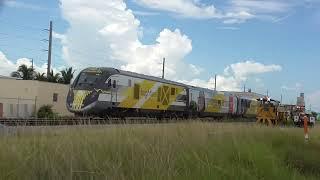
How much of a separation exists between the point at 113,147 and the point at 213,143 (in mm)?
3324

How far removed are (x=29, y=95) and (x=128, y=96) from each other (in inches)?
847

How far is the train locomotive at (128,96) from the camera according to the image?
3359 centimetres

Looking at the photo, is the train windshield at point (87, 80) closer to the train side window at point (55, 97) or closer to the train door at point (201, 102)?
the train door at point (201, 102)

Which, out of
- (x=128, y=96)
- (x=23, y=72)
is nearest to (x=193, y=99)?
(x=128, y=96)

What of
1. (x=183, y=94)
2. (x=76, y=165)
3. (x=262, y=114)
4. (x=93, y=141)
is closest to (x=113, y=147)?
(x=93, y=141)

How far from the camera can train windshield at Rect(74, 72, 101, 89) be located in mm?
33916

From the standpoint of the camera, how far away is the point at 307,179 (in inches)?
384

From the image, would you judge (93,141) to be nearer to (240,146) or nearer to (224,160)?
(224,160)

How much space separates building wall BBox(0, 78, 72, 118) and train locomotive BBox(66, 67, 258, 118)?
47.5 ft

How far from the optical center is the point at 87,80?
34.5m

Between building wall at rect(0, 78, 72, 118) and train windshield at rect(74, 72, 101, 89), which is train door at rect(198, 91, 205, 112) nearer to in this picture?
building wall at rect(0, 78, 72, 118)

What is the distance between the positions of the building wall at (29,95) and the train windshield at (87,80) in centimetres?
1692

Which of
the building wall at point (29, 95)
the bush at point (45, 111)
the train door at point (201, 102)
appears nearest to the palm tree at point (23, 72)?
the building wall at point (29, 95)

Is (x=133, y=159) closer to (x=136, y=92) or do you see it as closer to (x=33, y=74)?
(x=136, y=92)
